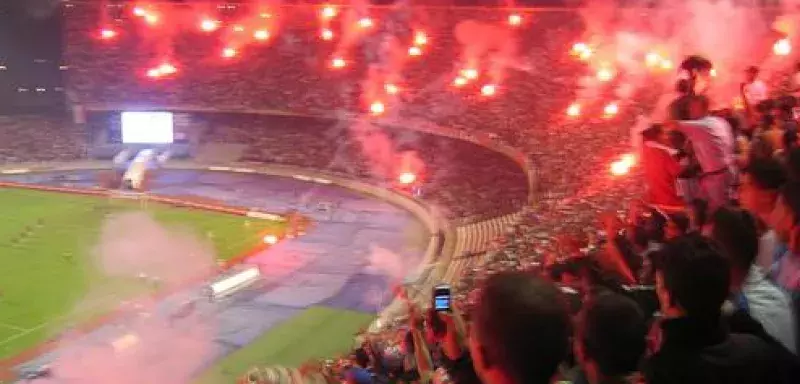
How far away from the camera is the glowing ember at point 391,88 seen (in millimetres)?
31531

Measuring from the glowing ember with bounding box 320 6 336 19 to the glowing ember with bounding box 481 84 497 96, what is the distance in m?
8.44

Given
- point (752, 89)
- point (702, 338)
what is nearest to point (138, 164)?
point (752, 89)


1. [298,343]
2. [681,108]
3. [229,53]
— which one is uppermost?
[229,53]

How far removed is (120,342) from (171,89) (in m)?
21.6

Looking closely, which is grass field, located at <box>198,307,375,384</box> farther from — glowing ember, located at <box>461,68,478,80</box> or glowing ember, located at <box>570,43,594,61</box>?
glowing ember, located at <box>461,68,478,80</box>

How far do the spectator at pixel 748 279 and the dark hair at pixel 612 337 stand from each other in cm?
84

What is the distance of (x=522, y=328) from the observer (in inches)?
112

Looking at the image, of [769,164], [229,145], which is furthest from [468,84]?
[769,164]

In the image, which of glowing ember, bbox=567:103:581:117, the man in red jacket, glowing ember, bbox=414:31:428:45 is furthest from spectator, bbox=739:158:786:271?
glowing ember, bbox=414:31:428:45

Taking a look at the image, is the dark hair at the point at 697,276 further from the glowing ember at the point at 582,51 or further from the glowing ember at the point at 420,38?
the glowing ember at the point at 420,38

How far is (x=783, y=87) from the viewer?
16.6 metres

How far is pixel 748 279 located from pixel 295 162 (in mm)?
30321

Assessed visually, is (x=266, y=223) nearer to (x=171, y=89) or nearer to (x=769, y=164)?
(x=171, y=89)

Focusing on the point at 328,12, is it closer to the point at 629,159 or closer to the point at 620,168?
the point at 629,159
